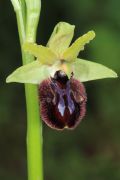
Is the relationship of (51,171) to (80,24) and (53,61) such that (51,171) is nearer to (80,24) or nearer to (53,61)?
(80,24)

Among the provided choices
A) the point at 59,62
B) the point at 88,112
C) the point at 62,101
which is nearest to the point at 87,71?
the point at 59,62

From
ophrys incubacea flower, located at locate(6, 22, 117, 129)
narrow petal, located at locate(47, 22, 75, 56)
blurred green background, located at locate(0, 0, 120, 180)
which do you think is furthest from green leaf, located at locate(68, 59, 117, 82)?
blurred green background, located at locate(0, 0, 120, 180)

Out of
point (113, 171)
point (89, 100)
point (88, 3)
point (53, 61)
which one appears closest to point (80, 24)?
point (88, 3)

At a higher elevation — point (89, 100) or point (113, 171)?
point (89, 100)

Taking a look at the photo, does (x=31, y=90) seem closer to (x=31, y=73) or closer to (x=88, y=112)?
(x=31, y=73)

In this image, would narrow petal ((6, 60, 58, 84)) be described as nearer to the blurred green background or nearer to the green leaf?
the green leaf

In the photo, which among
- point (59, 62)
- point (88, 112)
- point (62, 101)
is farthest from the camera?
point (88, 112)

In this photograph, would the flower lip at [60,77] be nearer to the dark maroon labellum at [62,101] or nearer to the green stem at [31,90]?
the dark maroon labellum at [62,101]
